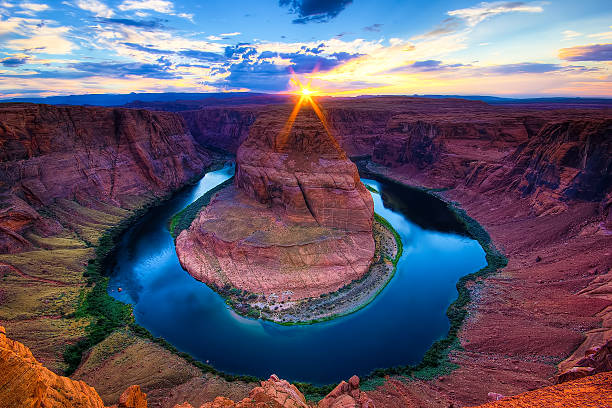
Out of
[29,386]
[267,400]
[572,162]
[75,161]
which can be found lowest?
[267,400]

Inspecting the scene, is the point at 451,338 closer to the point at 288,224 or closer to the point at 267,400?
the point at 267,400

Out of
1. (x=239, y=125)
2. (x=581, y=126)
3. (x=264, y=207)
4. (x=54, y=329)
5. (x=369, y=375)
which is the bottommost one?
(x=369, y=375)

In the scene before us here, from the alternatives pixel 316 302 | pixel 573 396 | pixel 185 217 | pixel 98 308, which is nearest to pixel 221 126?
pixel 185 217

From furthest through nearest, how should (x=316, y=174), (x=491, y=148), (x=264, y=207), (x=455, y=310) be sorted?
(x=491, y=148)
(x=264, y=207)
(x=316, y=174)
(x=455, y=310)

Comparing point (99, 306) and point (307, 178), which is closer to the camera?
point (99, 306)

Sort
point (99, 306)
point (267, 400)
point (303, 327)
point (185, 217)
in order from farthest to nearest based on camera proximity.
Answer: point (185, 217), point (99, 306), point (303, 327), point (267, 400)

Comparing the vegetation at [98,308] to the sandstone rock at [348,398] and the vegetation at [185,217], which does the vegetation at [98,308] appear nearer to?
the vegetation at [185,217]

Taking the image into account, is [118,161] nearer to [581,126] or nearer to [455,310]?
[455,310]

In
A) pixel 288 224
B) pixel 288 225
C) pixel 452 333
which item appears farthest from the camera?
pixel 288 224

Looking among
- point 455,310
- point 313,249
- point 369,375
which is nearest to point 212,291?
point 313,249
